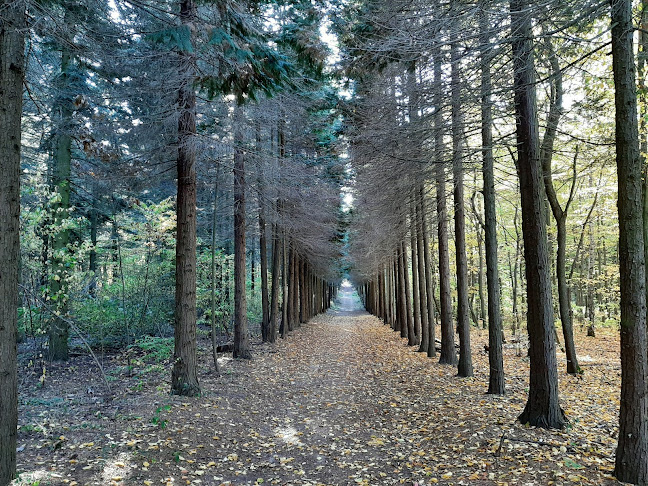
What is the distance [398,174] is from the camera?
29.3ft

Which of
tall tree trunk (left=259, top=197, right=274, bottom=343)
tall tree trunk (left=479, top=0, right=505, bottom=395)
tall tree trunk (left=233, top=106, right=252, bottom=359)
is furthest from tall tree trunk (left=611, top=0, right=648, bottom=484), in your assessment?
tall tree trunk (left=259, top=197, right=274, bottom=343)

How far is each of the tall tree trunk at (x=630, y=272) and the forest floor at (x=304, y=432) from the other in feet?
1.48

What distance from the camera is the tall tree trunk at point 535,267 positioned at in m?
6.17

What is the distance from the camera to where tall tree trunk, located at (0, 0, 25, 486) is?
3.94m

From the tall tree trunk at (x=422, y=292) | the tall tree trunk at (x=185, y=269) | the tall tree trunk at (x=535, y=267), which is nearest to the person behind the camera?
the tall tree trunk at (x=535, y=267)

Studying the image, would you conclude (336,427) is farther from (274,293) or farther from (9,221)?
(274,293)

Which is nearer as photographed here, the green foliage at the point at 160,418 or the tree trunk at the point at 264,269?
the green foliage at the point at 160,418

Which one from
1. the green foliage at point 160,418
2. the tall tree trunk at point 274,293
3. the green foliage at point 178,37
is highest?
the green foliage at point 178,37

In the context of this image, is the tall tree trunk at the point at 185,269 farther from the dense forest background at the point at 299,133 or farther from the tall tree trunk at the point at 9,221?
the tall tree trunk at the point at 9,221

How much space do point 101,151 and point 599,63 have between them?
37.4 ft

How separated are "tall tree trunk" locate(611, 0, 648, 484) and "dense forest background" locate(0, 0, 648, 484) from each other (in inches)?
0.7

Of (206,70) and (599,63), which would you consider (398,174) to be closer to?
(206,70)

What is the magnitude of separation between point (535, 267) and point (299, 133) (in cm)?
1272

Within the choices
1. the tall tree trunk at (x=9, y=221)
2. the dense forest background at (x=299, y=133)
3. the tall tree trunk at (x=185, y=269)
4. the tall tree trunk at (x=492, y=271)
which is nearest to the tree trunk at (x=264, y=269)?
the dense forest background at (x=299, y=133)
